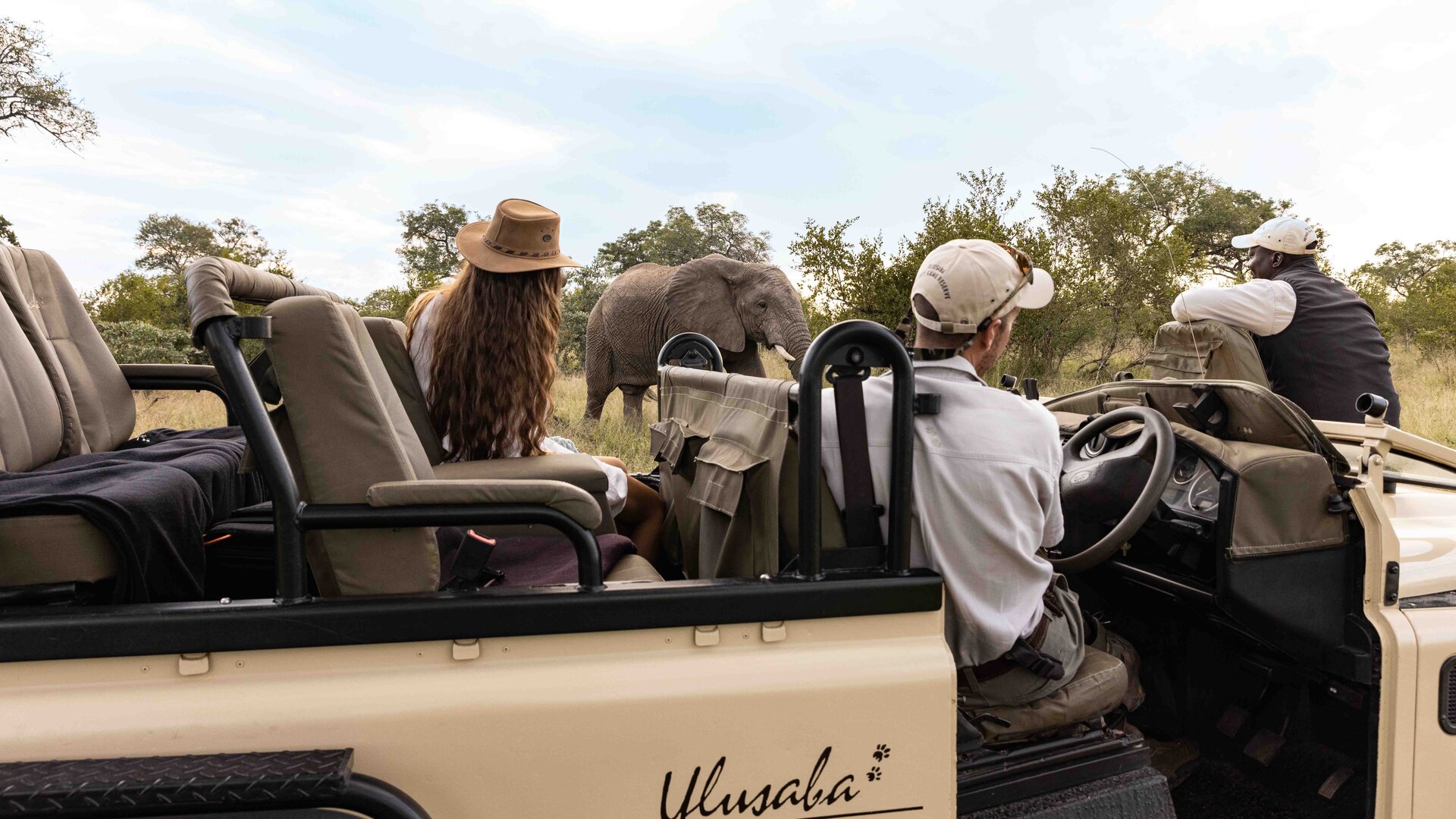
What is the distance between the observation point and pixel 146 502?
6.40 ft

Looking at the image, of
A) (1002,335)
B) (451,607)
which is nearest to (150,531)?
(451,607)

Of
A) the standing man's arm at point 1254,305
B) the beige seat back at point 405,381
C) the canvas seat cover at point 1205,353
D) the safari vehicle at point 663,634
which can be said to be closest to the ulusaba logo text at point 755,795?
the safari vehicle at point 663,634

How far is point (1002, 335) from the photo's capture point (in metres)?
2.16

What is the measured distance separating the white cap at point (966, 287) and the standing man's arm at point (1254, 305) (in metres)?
2.24

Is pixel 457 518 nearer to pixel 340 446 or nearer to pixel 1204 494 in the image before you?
pixel 340 446

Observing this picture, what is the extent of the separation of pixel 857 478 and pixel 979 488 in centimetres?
25

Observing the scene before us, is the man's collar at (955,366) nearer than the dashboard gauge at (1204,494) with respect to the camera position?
Yes

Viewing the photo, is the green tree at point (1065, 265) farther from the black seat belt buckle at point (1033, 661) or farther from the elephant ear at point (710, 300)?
the black seat belt buckle at point (1033, 661)

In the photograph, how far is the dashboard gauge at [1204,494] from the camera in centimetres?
229

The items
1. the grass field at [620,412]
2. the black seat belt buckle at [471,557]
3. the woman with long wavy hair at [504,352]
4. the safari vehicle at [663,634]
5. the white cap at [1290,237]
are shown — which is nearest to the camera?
the safari vehicle at [663,634]

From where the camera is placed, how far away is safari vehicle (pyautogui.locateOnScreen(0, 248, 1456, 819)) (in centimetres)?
151

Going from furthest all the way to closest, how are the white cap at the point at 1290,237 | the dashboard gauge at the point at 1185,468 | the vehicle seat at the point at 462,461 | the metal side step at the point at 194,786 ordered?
the white cap at the point at 1290,237 < the vehicle seat at the point at 462,461 < the dashboard gauge at the point at 1185,468 < the metal side step at the point at 194,786

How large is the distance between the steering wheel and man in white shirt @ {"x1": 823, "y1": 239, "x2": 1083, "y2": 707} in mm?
229

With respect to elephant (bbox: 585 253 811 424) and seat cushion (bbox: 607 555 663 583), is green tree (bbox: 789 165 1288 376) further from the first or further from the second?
seat cushion (bbox: 607 555 663 583)
